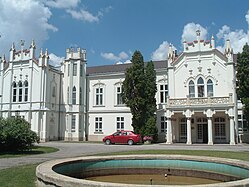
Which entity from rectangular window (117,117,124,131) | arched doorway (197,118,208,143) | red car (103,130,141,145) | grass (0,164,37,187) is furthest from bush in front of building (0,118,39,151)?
arched doorway (197,118,208,143)

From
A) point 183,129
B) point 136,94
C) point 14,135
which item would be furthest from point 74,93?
point 14,135

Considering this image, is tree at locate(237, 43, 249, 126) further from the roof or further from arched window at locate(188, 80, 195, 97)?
the roof

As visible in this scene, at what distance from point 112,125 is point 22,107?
42.2 ft

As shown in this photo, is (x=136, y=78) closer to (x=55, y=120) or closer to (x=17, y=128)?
(x=55, y=120)

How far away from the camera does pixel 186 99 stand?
34219 mm

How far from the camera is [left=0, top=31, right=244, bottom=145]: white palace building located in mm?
34781

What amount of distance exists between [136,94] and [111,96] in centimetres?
722

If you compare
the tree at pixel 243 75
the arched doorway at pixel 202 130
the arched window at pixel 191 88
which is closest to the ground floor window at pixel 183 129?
the arched doorway at pixel 202 130

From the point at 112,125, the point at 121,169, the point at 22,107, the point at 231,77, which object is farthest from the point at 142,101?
the point at 121,169

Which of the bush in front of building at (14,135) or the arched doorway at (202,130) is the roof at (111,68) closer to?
the arched doorway at (202,130)

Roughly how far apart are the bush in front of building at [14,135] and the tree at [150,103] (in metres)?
16.0

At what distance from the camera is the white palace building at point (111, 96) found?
3478 centimetres

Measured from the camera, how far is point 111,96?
141 ft

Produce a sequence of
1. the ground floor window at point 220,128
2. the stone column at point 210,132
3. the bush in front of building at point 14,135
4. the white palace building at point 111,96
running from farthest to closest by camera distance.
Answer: the ground floor window at point 220,128, the white palace building at point 111,96, the stone column at point 210,132, the bush in front of building at point 14,135
